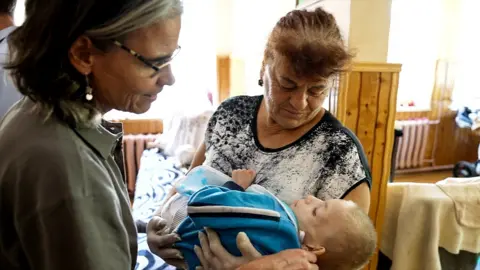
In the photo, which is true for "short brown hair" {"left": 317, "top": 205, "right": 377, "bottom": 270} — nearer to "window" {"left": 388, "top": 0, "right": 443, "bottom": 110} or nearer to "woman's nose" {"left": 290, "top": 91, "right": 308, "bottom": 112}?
"woman's nose" {"left": 290, "top": 91, "right": 308, "bottom": 112}

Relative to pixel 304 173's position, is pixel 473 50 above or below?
above

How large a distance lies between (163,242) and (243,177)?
11.7 inches

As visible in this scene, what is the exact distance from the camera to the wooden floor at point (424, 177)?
464 cm

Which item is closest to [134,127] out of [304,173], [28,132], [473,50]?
[304,173]

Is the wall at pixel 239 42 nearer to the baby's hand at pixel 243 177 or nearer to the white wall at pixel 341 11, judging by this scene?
the white wall at pixel 341 11

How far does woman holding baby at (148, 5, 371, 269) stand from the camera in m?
1.02

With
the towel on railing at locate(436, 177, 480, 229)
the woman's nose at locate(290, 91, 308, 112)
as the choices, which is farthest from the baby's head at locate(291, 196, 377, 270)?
the towel on railing at locate(436, 177, 480, 229)

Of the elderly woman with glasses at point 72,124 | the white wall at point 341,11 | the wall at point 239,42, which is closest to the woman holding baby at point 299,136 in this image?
the elderly woman with glasses at point 72,124

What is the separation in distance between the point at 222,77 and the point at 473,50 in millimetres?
3296

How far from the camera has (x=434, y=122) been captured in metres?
4.79

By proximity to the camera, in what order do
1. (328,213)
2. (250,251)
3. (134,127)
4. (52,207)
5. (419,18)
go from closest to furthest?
(52,207) < (250,251) < (328,213) < (134,127) < (419,18)

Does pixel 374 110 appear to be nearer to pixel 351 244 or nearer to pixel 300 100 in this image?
pixel 300 100

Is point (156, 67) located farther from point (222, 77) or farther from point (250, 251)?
point (222, 77)

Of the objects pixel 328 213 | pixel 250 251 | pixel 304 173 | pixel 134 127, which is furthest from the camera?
pixel 134 127
